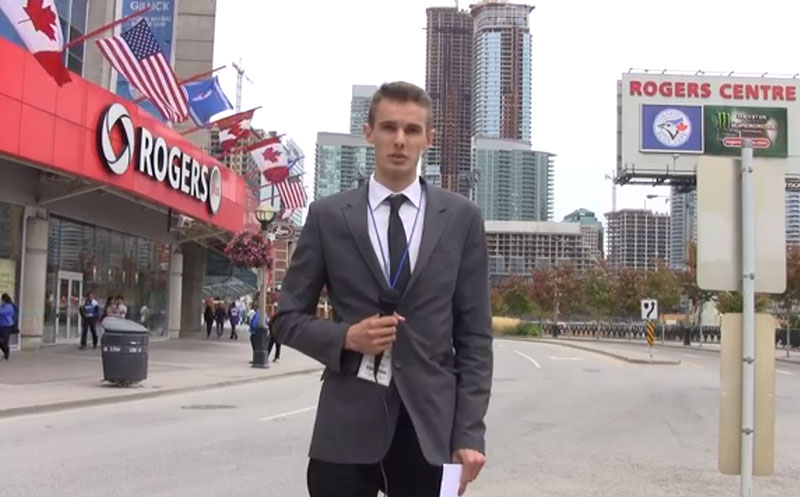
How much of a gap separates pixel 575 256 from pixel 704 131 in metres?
65.3

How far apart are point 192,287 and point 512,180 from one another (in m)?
47.9

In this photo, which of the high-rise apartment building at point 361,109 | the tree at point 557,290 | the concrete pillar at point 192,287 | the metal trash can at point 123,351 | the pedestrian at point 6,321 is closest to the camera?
the high-rise apartment building at point 361,109

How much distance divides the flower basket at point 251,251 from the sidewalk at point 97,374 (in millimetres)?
3063

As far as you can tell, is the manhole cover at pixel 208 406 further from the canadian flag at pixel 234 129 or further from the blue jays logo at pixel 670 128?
the blue jays logo at pixel 670 128

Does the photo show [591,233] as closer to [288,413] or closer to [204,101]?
[204,101]

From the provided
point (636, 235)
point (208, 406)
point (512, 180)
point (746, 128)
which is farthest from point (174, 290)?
point (636, 235)

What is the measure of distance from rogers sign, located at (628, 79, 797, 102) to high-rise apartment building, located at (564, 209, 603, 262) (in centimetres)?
5825

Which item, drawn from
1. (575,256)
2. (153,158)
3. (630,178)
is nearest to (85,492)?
(153,158)

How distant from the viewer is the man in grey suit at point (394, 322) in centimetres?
265

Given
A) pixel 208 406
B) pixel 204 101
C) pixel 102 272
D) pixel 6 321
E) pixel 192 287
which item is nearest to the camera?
pixel 208 406

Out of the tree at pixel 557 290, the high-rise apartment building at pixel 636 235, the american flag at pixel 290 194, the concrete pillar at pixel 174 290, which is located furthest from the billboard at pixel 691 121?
the high-rise apartment building at pixel 636 235

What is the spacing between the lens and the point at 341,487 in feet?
8.86

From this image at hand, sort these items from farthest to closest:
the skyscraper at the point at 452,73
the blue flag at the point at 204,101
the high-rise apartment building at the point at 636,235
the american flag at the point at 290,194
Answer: the high-rise apartment building at the point at 636,235, the skyscraper at the point at 452,73, the american flag at the point at 290,194, the blue flag at the point at 204,101

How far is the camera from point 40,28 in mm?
17172
